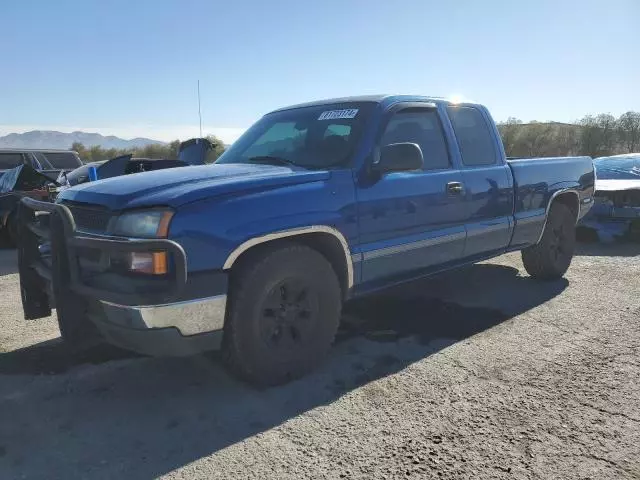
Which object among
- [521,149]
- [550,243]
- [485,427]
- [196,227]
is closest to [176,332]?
[196,227]

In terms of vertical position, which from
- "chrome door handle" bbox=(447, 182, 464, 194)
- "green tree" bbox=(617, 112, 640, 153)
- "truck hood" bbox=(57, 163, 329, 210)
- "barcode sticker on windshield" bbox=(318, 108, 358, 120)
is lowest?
"chrome door handle" bbox=(447, 182, 464, 194)

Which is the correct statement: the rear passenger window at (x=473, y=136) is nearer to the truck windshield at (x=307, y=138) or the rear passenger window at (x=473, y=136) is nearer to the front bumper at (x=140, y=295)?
the truck windshield at (x=307, y=138)

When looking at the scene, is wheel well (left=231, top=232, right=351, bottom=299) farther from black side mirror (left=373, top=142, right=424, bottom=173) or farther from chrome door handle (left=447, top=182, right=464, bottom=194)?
chrome door handle (left=447, top=182, right=464, bottom=194)

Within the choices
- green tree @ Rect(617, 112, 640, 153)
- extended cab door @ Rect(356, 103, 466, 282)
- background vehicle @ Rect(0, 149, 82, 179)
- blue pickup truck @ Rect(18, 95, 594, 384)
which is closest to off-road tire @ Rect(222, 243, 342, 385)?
blue pickup truck @ Rect(18, 95, 594, 384)

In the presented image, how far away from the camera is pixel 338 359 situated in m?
3.78

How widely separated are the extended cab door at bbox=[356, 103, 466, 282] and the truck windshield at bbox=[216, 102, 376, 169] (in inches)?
9.2

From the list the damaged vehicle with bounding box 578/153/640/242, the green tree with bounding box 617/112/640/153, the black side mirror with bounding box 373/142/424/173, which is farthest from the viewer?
the green tree with bounding box 617/112/640/153

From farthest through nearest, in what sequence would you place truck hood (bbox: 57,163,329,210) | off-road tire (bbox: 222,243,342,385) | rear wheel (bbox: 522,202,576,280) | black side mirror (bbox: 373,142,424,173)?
rear wheel (bbox: 522,202,576,280)
black side mirror (bbox: 373,142,424,173)
off-road tire (bbox: 222,243,342,385)
truck hood (bbox: 57,163,329,210)

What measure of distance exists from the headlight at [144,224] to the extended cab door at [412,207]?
1373 mm

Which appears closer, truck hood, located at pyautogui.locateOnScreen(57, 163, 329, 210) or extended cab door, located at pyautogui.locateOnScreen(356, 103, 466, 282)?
truck hood, located at pyautogui.locateOnScreen(57, 163, 329, 210)

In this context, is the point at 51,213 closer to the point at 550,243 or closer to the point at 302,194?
the point at 302,194

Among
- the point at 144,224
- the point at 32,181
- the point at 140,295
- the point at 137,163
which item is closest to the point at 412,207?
the point at 144,224

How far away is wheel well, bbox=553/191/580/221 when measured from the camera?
5.91m

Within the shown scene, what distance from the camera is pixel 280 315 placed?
10.8ft
